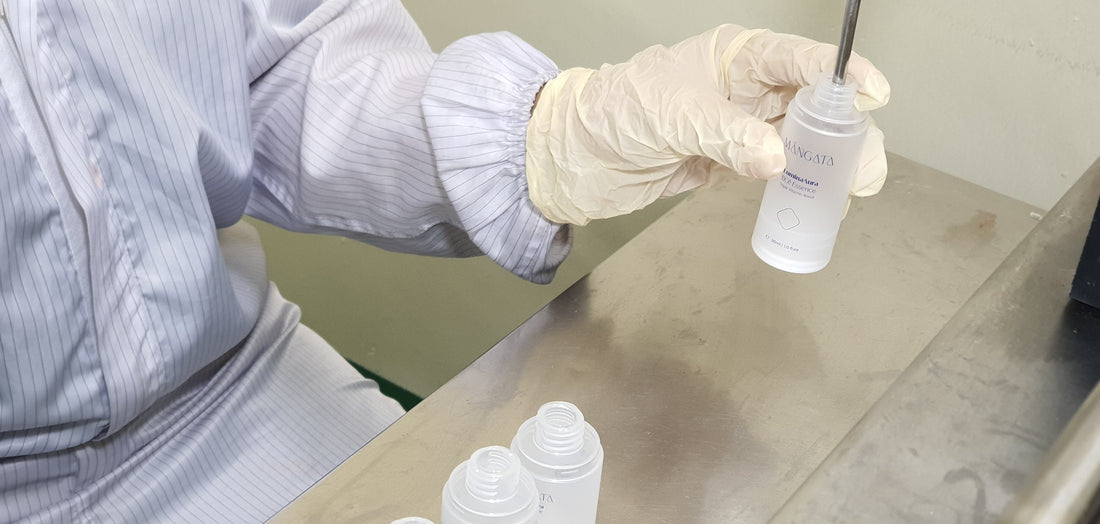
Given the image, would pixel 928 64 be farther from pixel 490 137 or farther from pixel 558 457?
pixel 558 457

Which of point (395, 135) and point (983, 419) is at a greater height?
point (983, 419)

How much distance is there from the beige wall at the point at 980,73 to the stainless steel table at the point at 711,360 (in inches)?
2.4

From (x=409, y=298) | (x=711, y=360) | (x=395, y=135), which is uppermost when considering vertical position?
(x=395, y=135)

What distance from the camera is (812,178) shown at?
2.33ft

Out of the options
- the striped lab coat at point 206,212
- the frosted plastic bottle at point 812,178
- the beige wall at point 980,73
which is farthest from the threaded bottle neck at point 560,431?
the beige wall at point 980,73

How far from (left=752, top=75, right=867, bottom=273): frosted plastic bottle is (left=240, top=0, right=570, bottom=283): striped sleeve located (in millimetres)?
223

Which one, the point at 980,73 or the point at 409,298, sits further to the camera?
the point at 409,298

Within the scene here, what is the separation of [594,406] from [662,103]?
0.25m

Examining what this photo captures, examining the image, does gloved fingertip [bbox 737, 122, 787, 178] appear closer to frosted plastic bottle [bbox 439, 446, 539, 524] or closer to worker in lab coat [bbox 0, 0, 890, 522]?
worker in lab coat [bbox 0, 0, 890, 522]

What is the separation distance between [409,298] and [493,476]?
3.63 feet

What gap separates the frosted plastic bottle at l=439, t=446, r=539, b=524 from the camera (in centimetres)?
53

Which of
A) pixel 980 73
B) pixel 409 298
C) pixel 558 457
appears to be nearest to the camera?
pixel 558 457

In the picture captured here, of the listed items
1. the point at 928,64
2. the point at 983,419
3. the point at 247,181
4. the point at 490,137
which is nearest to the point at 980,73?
the point at 928,64

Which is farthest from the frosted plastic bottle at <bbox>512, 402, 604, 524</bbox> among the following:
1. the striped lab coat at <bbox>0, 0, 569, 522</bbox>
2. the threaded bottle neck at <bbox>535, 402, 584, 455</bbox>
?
the striped lab coat at <bbox>0, 0, 569, 522</bbox>
